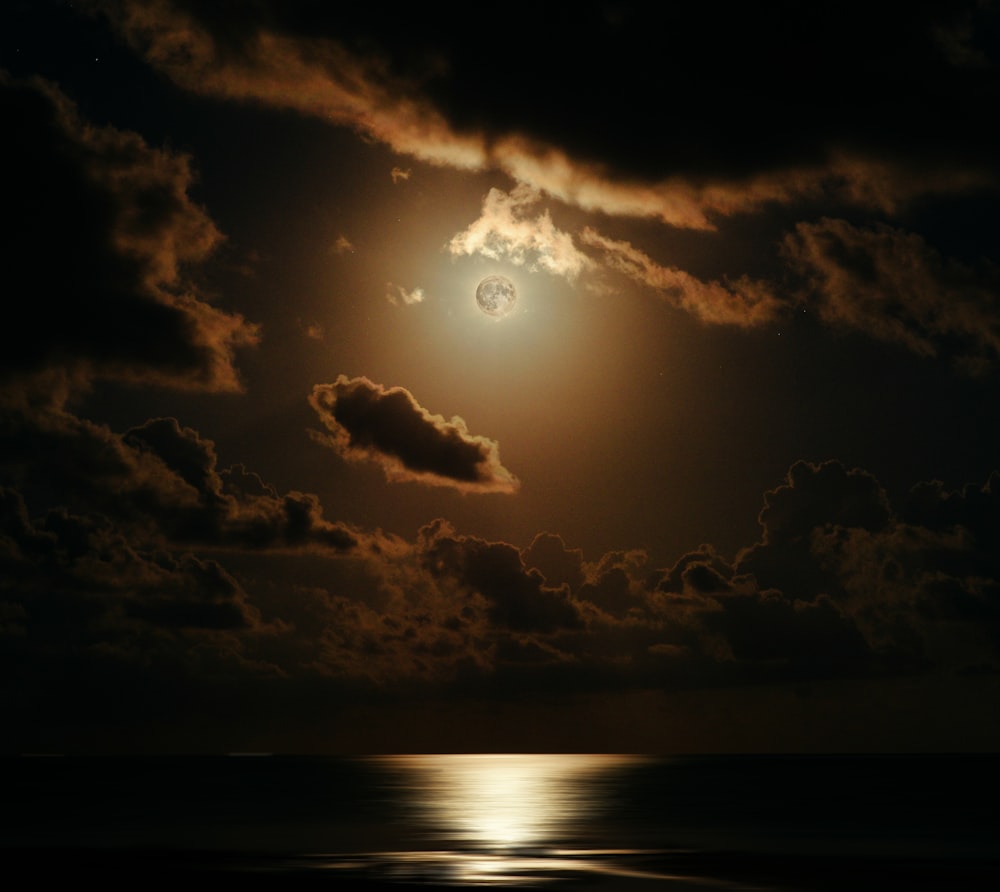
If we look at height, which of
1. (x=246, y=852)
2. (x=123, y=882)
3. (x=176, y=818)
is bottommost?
(x=123, y=882)

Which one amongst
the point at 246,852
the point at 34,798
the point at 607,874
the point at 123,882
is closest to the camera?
the point at 123,882

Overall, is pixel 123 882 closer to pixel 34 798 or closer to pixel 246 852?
pixel 246 852

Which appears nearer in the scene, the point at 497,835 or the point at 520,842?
the point at 520,842

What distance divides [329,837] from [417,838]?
19.4 feet

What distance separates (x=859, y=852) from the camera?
81.0 meters

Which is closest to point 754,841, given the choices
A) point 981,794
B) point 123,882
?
point 123,882

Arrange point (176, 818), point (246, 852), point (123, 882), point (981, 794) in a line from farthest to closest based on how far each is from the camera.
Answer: point (981, 794), point (176, 818), point (246, 852), point (123, 882)

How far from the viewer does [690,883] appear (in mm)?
61469

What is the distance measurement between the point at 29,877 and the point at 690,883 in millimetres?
30249

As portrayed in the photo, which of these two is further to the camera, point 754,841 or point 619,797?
point 619,797

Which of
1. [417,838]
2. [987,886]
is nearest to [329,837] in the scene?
[417,838]

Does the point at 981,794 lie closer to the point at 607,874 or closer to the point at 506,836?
the point at 506,836

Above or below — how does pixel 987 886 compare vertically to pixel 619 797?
below

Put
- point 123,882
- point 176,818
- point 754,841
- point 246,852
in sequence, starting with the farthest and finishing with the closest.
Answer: point 176,818 → point 754,841 → point 246,852 → point 123,882
